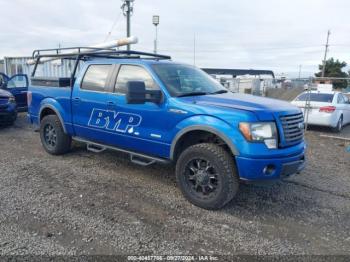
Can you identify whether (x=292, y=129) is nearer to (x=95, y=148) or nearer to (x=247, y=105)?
(x=247, y=105)

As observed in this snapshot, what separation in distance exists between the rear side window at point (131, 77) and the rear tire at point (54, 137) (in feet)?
6.13

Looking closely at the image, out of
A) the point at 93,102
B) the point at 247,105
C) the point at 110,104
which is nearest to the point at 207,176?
the point at 247,105

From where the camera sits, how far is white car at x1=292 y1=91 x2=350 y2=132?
10.0m

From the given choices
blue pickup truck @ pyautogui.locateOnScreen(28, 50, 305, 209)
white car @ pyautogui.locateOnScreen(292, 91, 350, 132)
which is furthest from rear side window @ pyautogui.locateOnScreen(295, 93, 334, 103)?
blue pickup truck @ pyautogui.locateOnScreen(28, 50, 305, 209)

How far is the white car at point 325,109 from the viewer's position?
10.0 meters

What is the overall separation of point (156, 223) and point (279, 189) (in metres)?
2.20

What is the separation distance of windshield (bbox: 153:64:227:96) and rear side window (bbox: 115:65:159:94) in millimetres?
170

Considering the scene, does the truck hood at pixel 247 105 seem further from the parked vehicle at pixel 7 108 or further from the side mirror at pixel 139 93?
the parked vehicle at pixel 7 108

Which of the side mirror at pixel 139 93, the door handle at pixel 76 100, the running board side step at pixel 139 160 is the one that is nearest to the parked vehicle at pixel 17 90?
the door handle at pixel 76 100

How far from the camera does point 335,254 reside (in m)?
3.21

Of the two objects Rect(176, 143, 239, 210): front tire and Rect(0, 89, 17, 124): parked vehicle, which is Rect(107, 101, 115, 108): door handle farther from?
Rect(0, 89, 17, 124): parked vehicle

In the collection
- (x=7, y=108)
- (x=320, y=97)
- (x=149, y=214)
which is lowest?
(x=149, y=214)

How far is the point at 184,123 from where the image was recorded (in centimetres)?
426

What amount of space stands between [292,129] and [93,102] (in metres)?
3.20
